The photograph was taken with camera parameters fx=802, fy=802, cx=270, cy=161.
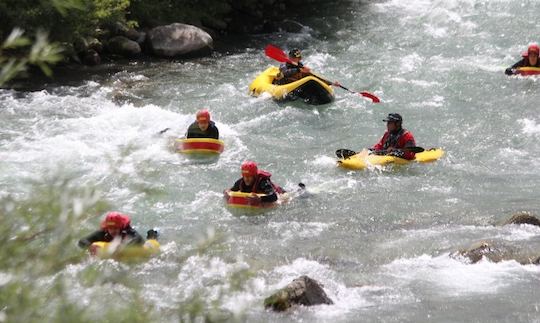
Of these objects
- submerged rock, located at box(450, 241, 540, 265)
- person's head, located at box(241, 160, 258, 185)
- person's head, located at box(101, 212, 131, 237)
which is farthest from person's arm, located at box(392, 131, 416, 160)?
person's head, located at box(101, 212, 131, 237)

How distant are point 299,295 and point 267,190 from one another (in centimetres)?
299

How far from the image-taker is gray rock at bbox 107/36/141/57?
1752cm

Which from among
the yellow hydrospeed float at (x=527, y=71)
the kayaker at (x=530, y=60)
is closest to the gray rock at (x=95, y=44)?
the kayaker at (x=530, y=60)

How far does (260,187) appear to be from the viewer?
33.1ft

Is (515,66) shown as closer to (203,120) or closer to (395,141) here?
(395,141)

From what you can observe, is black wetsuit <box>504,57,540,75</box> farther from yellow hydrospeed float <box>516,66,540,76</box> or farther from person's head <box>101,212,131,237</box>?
person's head <box>101,212,131,237</box>

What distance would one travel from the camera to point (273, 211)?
32.9 ft

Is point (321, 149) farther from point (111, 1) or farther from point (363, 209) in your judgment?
point (111, 1)

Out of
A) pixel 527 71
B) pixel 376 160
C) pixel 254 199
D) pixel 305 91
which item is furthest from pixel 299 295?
pixel 527 71

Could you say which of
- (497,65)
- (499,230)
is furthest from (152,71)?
(499,230)

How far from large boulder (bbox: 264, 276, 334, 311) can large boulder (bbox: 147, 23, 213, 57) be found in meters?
10.9

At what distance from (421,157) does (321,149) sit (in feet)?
Result: 5.21

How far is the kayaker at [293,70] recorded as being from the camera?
1452 centimetres

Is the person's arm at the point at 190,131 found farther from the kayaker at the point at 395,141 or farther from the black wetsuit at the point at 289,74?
the black wetsuit at the point at 289,74
